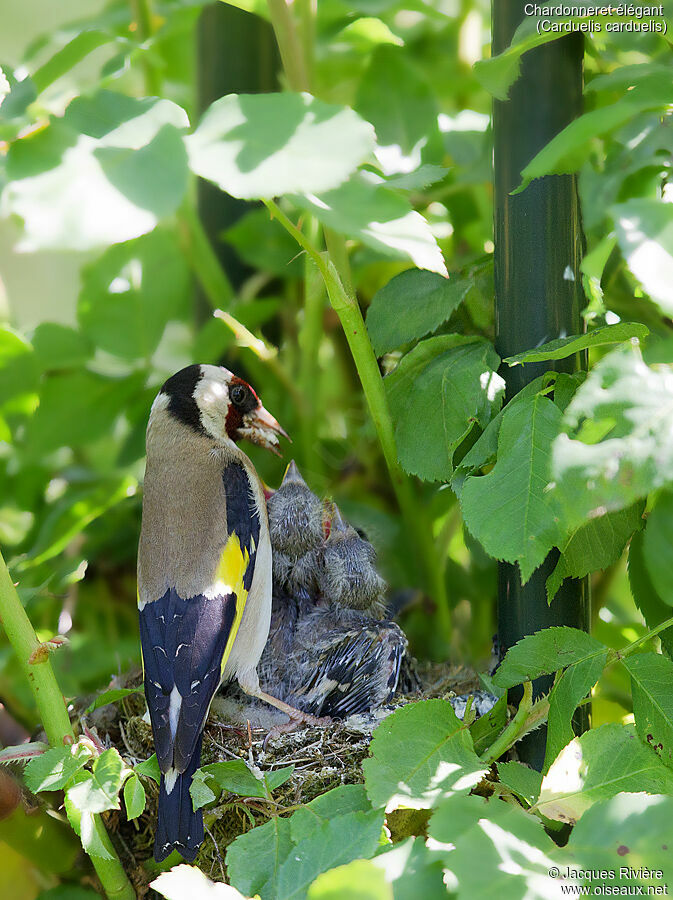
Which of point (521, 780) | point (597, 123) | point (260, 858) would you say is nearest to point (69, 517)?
point (260, 858)

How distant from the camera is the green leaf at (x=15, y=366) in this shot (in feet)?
4.01

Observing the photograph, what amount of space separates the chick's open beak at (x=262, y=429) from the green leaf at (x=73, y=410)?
0.19 meters

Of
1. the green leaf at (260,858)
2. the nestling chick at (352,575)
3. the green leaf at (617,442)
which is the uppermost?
the green leaf at (617,442)

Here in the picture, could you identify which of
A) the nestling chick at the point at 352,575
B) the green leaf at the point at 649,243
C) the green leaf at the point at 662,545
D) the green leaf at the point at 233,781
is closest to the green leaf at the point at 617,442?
the green leaf at the point at 649,243

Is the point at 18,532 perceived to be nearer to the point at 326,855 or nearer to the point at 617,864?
the point at 326,855

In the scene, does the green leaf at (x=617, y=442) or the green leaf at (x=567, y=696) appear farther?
the green leaf at (x=567, y=696)

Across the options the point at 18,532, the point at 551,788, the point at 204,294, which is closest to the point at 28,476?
the point at 18,532

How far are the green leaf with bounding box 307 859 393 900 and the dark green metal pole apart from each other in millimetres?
416

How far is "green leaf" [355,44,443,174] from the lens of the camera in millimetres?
1252

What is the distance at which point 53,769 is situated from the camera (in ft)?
2.72

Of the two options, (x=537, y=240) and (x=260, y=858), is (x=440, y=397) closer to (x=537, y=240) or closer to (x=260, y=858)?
(x=537, y=240)

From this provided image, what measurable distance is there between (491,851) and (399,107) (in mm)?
→ 1042

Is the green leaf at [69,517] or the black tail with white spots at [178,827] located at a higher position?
the green leaf at [69,517]

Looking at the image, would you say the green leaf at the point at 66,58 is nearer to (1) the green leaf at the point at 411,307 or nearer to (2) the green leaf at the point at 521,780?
(1) the green leaf at the point at 411,307
